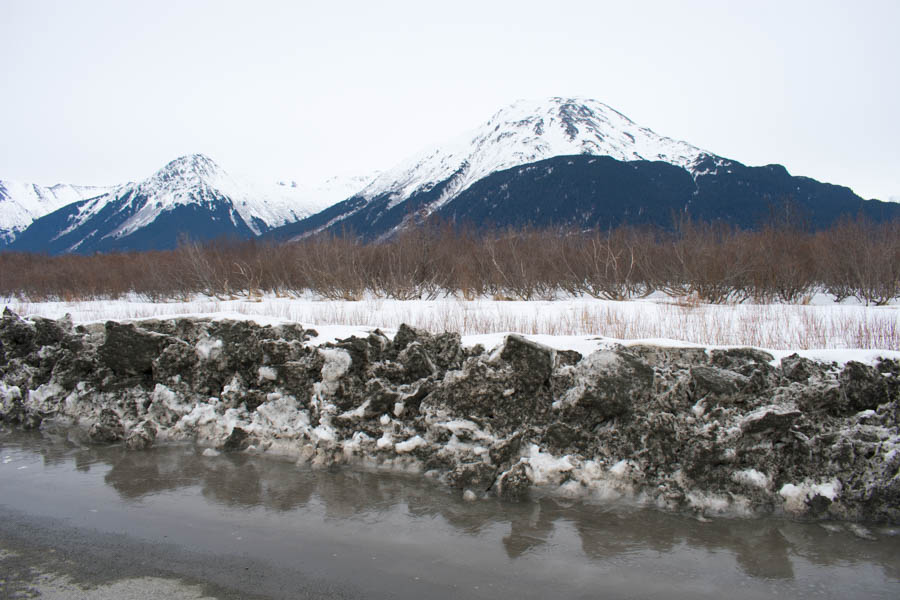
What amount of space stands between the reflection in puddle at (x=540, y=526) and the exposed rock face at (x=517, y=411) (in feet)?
0.74

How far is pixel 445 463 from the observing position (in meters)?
4.40

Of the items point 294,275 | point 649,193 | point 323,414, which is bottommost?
point 323,414

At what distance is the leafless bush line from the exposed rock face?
1112cm

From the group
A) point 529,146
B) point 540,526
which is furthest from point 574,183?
point 540,526

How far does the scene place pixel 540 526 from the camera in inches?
138

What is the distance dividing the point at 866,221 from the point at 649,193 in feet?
312

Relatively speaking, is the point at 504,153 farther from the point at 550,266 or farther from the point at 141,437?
the point at 141,437

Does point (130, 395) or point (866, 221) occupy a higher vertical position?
point (866, 221)

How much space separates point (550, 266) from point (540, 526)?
618 inches

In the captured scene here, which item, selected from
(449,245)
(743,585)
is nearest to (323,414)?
(743,585)

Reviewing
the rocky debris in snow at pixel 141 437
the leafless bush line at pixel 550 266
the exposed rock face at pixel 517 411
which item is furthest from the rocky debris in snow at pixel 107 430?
the leafless bush line at pixel 550 266

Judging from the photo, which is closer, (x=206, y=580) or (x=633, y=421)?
(x=206, y=580)

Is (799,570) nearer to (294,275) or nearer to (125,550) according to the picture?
(125,550)

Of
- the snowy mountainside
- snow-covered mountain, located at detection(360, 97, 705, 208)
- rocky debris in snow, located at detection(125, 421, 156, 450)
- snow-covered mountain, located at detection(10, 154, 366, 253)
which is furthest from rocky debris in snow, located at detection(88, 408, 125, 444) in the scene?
snow-covered mountain, located at detection(10, 154, 366, 253)
